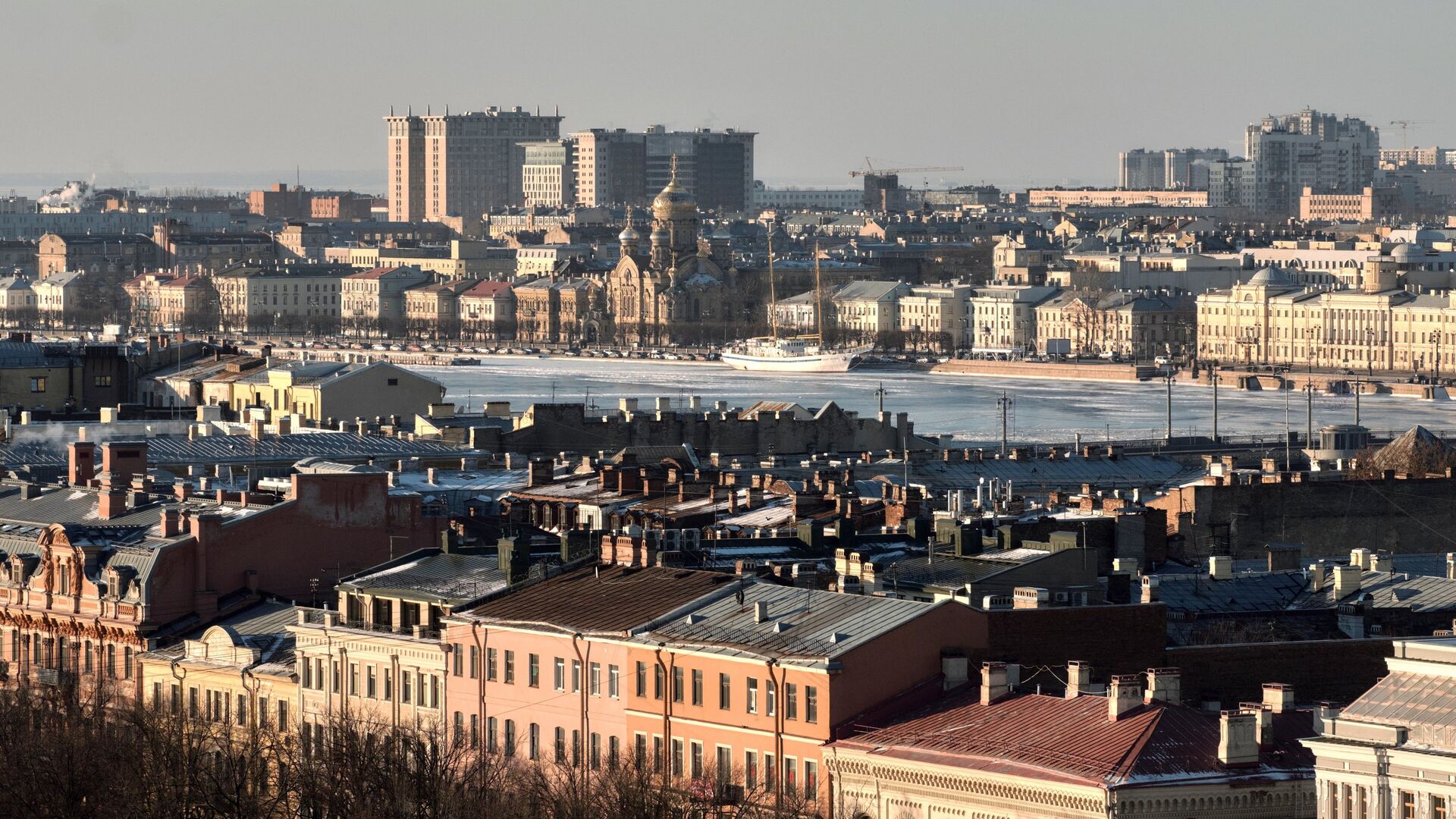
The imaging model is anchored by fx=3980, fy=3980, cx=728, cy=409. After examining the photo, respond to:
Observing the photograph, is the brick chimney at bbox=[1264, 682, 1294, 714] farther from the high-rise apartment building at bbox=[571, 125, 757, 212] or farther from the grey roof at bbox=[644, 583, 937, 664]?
the high-rise apartment building at bbox=[571, 125, 757, 212]

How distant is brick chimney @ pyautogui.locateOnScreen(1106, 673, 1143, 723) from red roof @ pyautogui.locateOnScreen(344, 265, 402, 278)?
118m

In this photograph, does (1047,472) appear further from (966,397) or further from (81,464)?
(966,397)

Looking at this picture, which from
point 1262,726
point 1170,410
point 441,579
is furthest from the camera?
point 1170,410

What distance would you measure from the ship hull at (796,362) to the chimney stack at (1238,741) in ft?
277

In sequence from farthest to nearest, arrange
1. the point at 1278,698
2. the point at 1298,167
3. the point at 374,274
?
1. the point at 1298,167
2. the point at 374,274
3. the point at 1278,698

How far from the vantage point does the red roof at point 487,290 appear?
4993 inches

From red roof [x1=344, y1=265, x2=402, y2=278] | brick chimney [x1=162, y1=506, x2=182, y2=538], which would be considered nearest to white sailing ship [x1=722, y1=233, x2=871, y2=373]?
red roof [x1=344, y1=265, x2=402, y2=278]

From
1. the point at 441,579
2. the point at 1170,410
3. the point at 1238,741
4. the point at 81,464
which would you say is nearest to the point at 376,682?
the point at 441,579

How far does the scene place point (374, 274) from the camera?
13375 centimetres

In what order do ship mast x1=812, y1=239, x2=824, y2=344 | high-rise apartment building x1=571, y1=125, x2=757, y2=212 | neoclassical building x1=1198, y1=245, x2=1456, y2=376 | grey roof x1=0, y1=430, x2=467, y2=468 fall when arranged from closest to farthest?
grey roof x1=0, y1=430, x2=467, y2=468
neoclassical building x1=1198, y1=245, x2=1456, y2=376
ship mast x1=812, y1=239, x2=824, y2=344
high-rise apartment building x1=571, y1=125, x2=757, y2=212

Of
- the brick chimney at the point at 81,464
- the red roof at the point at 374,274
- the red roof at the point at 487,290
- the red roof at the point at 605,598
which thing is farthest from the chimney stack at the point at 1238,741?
the red roof at the point at 374,274

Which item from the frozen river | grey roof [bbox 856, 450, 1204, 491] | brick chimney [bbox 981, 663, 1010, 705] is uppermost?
brick chimney [bbox 981, 663, 1010, 705]

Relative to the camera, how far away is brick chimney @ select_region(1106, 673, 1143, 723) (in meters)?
14.3

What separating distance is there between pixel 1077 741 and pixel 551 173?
179830 mm
